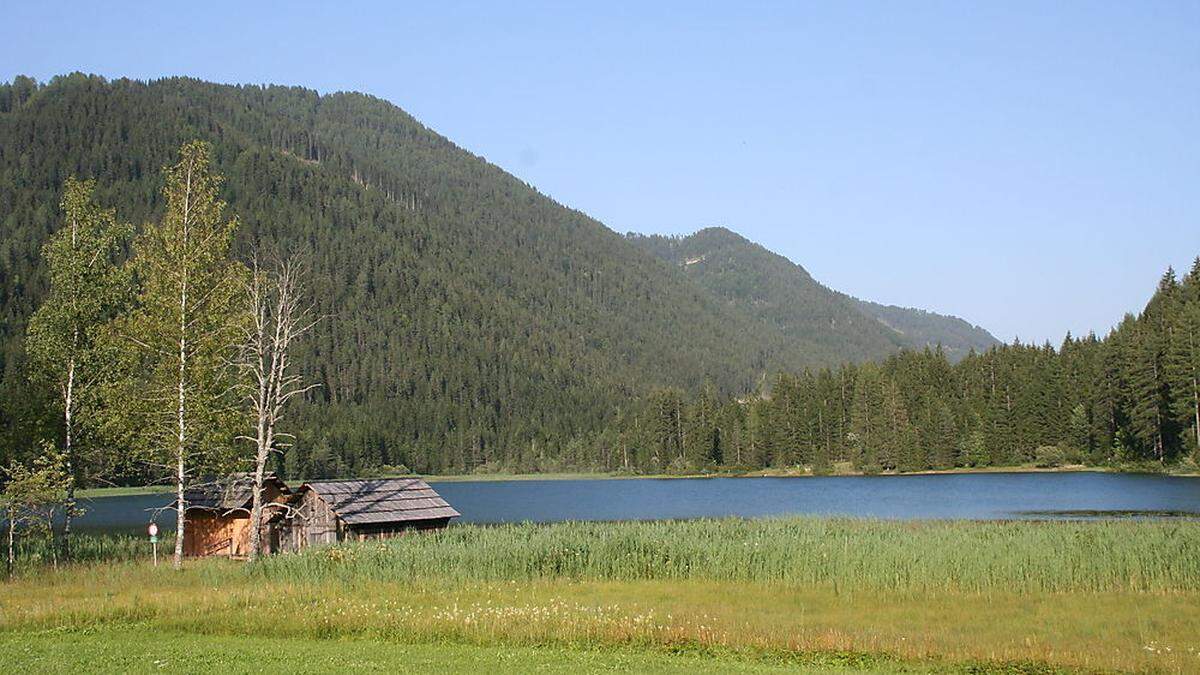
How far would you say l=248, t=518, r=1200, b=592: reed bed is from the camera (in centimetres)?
2853

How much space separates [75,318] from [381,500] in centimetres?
1449

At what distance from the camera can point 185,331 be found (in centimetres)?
3616

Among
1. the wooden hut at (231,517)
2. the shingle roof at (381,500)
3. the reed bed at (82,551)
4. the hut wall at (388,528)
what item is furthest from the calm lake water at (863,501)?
the hut wall at (388,528)

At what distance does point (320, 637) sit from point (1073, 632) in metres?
16.4

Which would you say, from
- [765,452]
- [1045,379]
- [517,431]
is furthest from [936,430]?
[517,431]

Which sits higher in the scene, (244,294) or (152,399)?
(244,294)

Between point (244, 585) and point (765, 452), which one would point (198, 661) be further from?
point (765, 452)

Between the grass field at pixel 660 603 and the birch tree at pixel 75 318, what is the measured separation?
721 cm

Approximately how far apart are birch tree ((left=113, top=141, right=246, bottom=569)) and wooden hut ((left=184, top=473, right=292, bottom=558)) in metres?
5.33

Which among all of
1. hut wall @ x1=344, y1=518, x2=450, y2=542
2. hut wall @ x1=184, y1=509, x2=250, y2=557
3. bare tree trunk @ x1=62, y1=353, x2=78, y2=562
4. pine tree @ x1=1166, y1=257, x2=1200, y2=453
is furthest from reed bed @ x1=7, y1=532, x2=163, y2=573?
pine tree @ x1=1166, y1=257, x2=1200, y2=453

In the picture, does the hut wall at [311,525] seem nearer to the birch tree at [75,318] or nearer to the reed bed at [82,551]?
the reed bed at [82,551]

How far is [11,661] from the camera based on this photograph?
58.7ft

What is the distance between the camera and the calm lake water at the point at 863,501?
6103cm

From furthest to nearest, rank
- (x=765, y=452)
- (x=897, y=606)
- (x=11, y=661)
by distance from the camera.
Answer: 1. (x=765, y=452)
2. (x=897, y=606)
3. (x=11, y=661)
